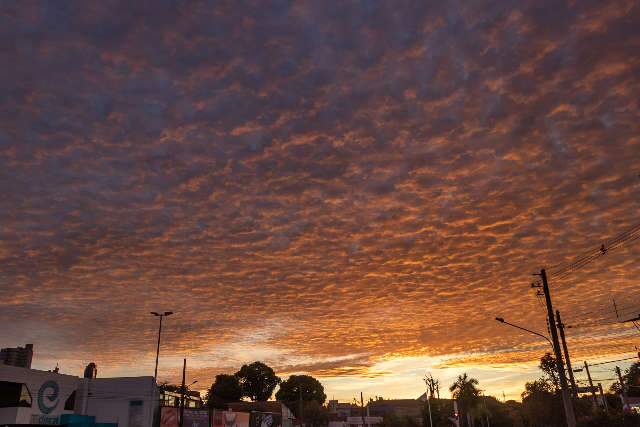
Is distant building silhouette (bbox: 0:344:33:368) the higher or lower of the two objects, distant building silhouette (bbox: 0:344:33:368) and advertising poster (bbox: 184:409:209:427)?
the higher

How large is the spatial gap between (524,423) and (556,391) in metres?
26.0

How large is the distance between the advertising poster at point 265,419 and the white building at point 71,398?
95.7ft

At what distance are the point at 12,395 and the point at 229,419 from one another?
33.5 metres

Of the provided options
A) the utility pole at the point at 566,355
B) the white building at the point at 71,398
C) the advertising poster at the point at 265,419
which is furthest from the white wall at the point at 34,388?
the utility pole at the point at 566,355

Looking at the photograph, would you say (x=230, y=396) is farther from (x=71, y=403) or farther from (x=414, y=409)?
(x=71, y=403)

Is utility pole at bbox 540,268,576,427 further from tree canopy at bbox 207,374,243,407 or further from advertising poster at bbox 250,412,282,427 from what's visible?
tree canopy at bbox 207,374,243,407

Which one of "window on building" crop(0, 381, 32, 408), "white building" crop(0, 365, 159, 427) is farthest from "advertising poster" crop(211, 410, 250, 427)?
"window on building" crop(0, 381, 32, 408)

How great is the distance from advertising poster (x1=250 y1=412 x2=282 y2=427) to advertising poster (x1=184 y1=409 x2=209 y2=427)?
725 inches

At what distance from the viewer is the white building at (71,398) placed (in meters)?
45.2

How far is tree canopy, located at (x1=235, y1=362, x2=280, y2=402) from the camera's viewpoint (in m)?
142

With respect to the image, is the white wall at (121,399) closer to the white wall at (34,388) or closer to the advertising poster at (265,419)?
the white wall at (34,388)

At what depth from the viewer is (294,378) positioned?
148375 millimetres

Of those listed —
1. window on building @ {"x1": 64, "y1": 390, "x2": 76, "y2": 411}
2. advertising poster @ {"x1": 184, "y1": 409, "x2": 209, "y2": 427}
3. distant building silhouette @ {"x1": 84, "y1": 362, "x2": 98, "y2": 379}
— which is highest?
distant building silhouette @ {"x1": 84, "y1": 362, "x2": 98, "y2": 379}

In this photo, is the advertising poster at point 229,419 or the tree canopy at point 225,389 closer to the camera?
the advertising poster at point 229,419
